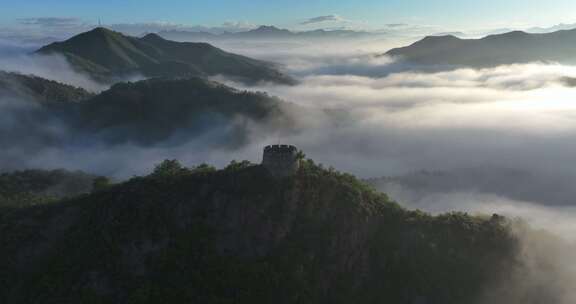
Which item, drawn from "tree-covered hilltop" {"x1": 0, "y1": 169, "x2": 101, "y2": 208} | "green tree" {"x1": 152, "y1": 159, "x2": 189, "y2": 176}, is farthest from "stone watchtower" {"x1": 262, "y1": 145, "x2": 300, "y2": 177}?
"tree-covered hilltop" {"x1": 0, "y1": 169, "x2": 101, "y2": 208}

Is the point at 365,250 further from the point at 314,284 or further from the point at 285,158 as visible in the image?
the point at 285,158

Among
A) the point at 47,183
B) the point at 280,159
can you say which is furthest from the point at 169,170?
the point at 47,183

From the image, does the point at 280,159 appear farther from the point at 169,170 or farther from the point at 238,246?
the point at 169,170

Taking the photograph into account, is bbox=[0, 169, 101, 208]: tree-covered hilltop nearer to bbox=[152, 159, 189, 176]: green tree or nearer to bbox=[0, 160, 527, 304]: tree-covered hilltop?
bbox=[152, 159, 189, 176]: green tree

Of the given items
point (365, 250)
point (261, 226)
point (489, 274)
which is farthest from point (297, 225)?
point (489, 274)

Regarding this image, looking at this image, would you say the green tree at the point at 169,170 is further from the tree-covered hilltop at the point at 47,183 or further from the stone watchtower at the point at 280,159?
the tree-covered hilltop at the point at 47,183

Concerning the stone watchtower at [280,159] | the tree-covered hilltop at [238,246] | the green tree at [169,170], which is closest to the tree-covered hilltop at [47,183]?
the green tree at [169,170]
